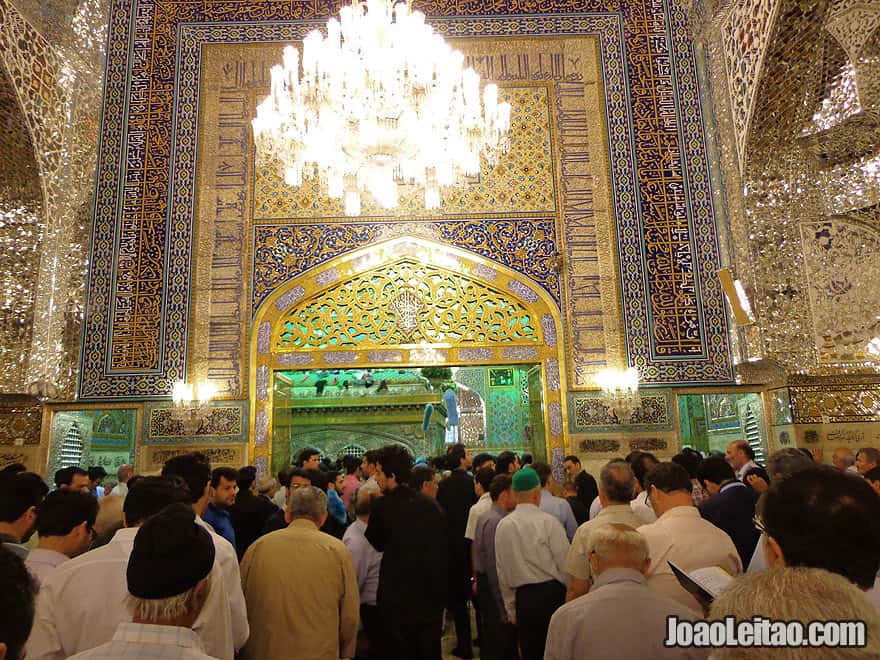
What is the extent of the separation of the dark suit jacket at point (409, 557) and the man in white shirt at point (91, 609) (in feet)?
3.71

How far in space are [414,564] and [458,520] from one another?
1.51 m

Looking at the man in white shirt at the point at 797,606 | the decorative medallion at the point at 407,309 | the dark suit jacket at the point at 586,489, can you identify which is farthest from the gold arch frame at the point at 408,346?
the man in white shirt at the point at 797,606

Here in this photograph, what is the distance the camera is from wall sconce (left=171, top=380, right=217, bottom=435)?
24.7ft

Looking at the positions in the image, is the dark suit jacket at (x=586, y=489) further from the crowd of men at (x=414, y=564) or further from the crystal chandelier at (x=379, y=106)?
the crystal chandelier at (x=379, y=106)

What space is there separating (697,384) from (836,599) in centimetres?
734

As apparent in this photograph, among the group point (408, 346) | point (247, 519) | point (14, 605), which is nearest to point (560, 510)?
point (247, 519)

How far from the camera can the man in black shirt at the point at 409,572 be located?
115 inches

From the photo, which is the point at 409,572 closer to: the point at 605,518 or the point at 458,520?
the point at 605,518

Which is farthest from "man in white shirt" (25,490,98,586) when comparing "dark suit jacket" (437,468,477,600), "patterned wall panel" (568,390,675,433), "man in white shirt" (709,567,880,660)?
"patterned wall panel" (568,390,675,433)

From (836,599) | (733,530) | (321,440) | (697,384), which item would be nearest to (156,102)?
(321,440)

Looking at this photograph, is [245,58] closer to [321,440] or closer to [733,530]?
[321,440]

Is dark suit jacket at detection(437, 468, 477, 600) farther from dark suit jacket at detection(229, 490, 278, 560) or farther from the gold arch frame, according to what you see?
the gold arch frame

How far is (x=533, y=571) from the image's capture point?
9.58 ft

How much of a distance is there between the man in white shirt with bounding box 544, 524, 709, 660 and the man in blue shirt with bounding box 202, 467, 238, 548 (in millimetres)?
2005
